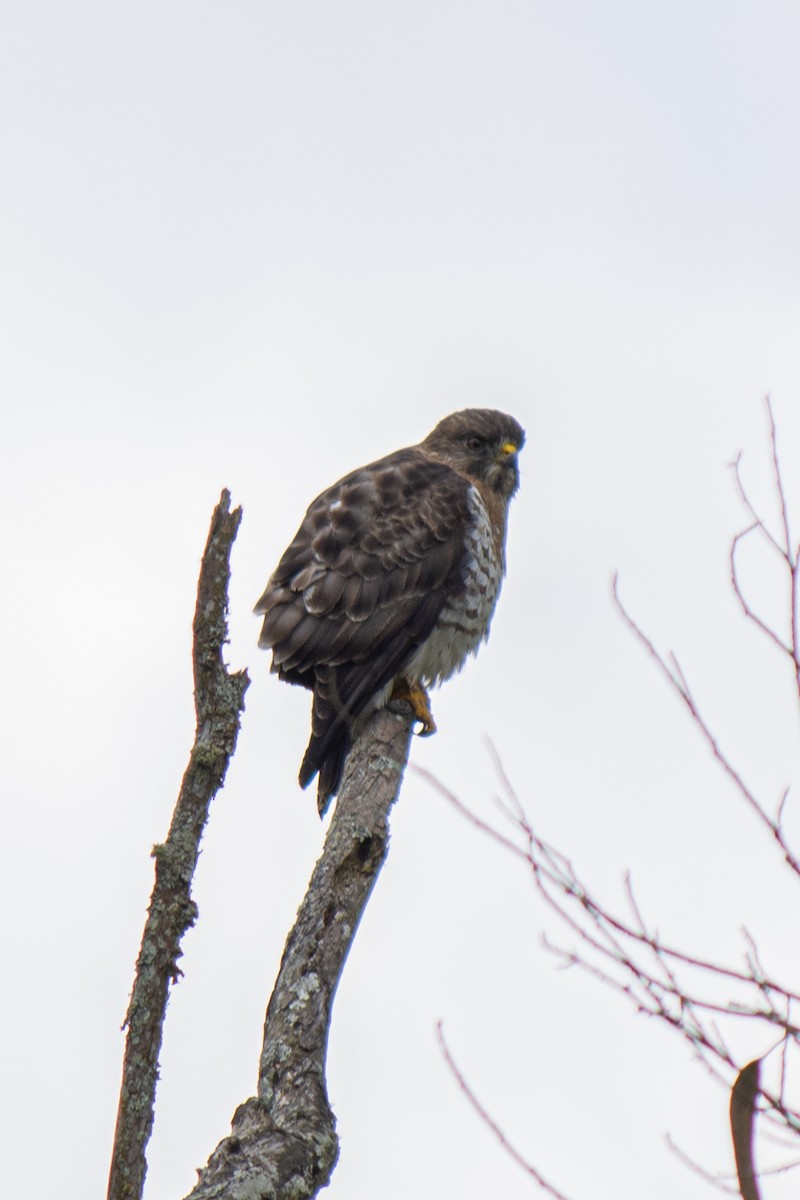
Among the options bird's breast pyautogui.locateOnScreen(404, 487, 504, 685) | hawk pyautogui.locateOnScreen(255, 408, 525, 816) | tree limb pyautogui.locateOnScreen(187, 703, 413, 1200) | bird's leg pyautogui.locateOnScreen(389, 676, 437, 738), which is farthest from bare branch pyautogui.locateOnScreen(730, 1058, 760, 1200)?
bird's breast pyautogui.locateOnScreen(404, 487, 504, 685)

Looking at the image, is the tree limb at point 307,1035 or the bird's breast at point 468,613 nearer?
the tree limb at point 307,1035

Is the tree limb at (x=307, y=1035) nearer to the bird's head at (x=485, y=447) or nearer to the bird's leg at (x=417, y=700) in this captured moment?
the bird's leg at (x=417, y=700)

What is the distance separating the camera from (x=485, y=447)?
294 inches

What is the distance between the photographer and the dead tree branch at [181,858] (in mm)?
2861

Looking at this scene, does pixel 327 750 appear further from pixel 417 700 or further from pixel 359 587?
pixel 359 587

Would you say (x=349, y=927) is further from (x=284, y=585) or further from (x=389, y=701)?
(x=284, y=585)

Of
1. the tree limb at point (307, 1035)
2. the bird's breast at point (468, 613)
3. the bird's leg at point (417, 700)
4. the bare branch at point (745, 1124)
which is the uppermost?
the bird's breast at point (468, 613)

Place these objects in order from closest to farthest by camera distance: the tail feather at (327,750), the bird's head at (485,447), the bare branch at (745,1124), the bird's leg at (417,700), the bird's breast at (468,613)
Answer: the bare branch at (745,1124) → the tail feather at (327,750) → the bird's leg at (417,700) → the bird's breast at (468,613) → the bird's head at (485,447)

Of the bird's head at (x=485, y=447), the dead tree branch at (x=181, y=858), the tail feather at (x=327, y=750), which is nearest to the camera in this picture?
the dead tree branch at (x=181, y=858)

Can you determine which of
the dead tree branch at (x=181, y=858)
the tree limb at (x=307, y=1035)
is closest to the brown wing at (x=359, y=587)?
the tree limb at (x=307, y=1035)

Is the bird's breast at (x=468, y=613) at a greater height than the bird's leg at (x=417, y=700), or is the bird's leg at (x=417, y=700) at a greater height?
the bird's breast at (x=468, y=613)

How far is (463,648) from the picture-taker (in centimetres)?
655

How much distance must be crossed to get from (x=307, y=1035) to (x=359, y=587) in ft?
9.97

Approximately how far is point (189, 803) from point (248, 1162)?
0.74m
